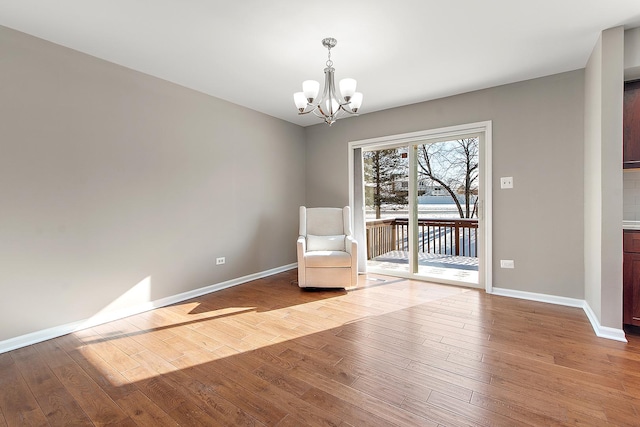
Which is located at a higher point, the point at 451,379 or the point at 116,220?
the point at 116,220

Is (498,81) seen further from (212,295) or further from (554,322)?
(212,295)

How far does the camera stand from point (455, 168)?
411cm

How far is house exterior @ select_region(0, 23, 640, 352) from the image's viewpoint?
Answer: 2.33m

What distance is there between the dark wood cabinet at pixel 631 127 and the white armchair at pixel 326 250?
2.66 m

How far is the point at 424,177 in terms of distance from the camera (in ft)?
14.1

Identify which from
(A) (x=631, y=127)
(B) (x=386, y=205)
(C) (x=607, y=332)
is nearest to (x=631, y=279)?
(C) (x=607, y=332)

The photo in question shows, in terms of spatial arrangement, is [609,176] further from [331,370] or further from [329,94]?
[331,370]

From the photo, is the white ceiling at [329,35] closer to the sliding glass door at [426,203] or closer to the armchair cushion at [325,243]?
the sliding glass door at [426,203]

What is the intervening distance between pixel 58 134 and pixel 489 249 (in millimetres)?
4622

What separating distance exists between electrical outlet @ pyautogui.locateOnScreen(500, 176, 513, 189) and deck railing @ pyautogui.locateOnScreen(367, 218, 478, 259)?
1.15m

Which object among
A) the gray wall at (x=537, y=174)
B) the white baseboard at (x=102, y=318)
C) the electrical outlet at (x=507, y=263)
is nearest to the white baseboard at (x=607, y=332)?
the gray wall at (x=537, y=174)

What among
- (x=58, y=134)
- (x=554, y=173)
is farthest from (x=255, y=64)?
(x=554, y=173)

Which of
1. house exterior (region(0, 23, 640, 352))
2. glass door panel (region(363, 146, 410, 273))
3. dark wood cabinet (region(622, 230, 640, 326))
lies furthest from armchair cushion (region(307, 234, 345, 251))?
dark wood cabinet (region(622, 230, 640, 326))

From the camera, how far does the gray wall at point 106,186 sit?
7.61 feet
